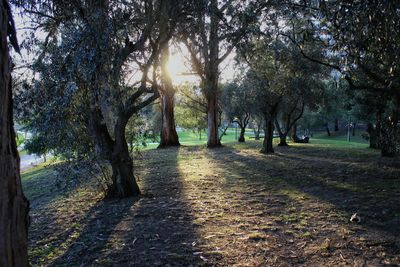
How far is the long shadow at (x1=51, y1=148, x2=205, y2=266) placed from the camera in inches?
189

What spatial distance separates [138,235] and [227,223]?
5.14 ft

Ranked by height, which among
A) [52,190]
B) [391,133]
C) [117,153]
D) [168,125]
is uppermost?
[168,125]

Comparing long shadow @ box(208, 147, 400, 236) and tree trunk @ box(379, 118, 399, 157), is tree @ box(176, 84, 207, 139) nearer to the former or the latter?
long shadow @ box(208, 147, 400, 236)

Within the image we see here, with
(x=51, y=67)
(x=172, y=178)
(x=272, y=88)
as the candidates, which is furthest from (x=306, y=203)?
(x=272, y=88)

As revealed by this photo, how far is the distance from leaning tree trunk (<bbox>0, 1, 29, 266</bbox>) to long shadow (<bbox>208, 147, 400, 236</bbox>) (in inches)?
199

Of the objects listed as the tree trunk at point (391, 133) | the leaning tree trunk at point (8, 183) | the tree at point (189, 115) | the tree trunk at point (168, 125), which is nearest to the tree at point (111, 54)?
the leaning tree trunk at point (8, 183)

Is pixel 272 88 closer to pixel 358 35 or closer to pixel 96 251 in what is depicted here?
pixel 358 35

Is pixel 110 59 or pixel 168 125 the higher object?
pixel 110 59

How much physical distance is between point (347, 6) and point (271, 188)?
525cm

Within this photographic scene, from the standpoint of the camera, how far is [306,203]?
7.50 meters

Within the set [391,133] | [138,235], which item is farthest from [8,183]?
[391,133]

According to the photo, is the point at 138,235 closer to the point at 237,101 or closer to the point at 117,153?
the point at 117,153

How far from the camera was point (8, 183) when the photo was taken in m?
2.64

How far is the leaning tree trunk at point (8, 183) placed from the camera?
102 inches
